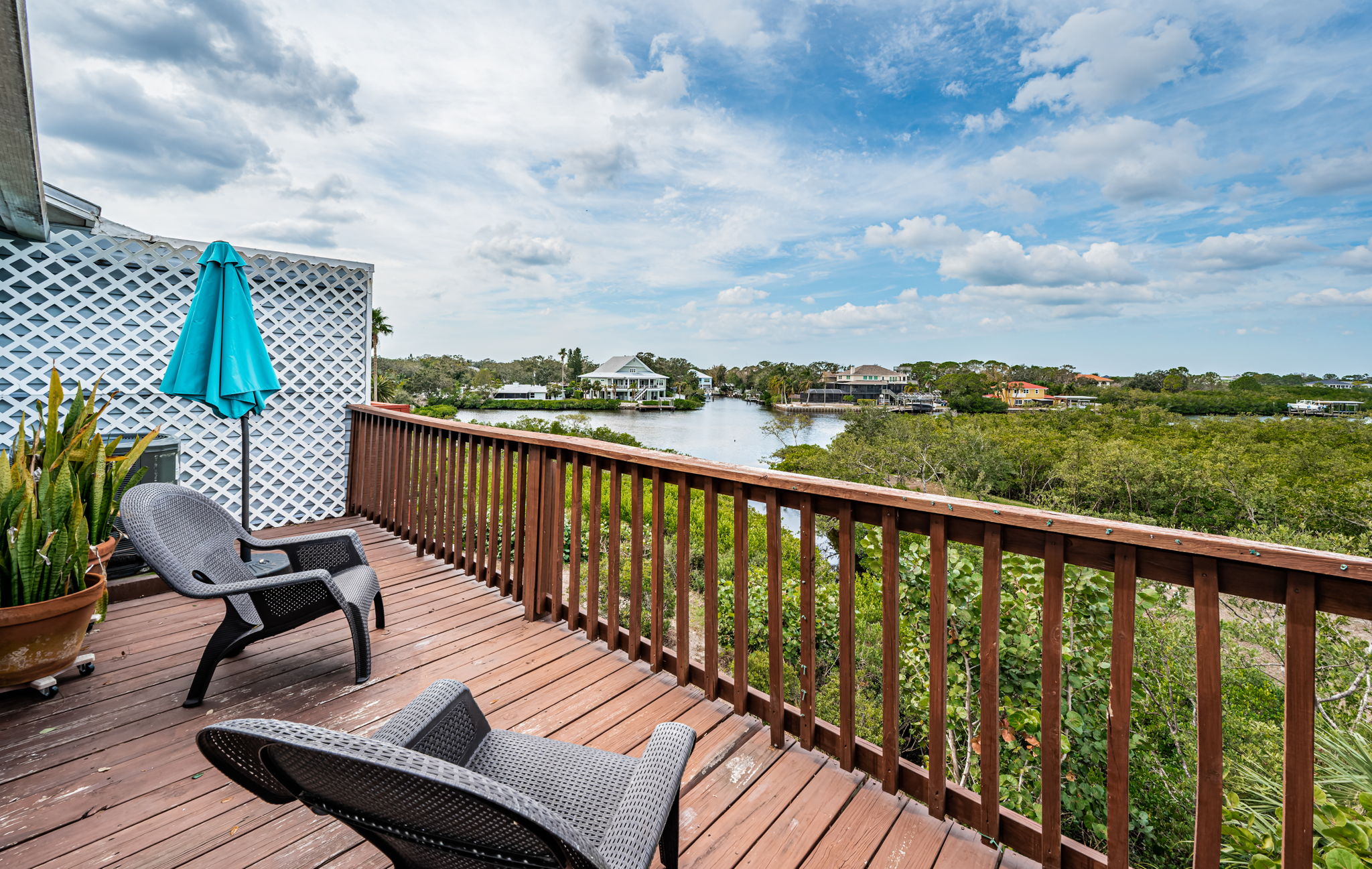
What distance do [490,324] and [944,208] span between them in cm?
2586

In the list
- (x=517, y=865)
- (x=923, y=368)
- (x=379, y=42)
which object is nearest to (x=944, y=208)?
(x=923, y=368)

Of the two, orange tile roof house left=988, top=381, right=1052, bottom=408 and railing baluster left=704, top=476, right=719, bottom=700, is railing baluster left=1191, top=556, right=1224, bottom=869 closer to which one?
railing baluster left=704, top=476, right=719, bottom=700

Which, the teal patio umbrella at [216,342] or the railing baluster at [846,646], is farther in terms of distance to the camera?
the teal patio umbrella at [216,342]

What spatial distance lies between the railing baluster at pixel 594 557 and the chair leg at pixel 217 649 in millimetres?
1394

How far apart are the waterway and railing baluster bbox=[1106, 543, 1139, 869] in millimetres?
20489

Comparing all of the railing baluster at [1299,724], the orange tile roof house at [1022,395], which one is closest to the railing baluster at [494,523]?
the railing baluster at [1299,724]

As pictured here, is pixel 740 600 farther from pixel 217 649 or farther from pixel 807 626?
pixel 217 649

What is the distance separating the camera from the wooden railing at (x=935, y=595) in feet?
3.92

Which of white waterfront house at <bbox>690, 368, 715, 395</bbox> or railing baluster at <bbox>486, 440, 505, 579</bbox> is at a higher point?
white waterfront house at <bbox>690, 368, 715, 395</bbox>

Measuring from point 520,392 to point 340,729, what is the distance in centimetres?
5519

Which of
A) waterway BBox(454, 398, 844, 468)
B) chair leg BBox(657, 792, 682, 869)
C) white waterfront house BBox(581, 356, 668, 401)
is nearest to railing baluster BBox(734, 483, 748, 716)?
chair leg BBox(657, 792, 682, 869)

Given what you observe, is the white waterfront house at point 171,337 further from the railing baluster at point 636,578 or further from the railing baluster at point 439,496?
the railing baluster at point 636,578

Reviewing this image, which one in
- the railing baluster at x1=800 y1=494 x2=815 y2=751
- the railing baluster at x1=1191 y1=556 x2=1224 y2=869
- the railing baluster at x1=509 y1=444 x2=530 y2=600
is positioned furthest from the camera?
the railing baluster at x1=509 y1=444 x2=530 y2=600

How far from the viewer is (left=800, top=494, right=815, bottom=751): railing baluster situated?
1977 millimetres
